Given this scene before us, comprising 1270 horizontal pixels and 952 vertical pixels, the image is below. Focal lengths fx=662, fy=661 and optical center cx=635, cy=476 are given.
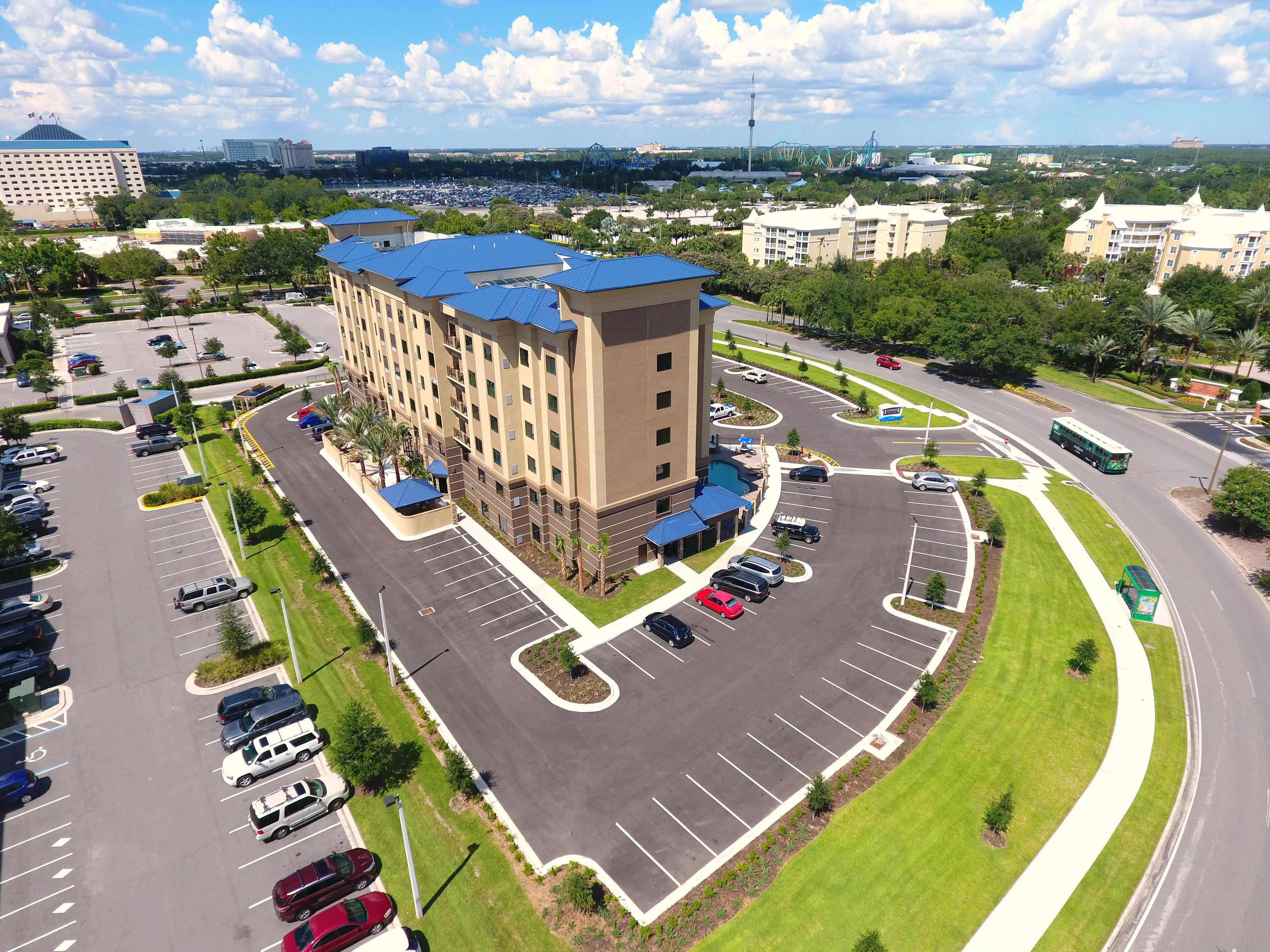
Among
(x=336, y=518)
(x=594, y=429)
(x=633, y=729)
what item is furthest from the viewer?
(x=336, y=518)

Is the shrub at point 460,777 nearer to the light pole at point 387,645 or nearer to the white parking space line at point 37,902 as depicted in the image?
the light pole at point 387,645

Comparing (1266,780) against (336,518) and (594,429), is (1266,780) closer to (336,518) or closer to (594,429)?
(594,429)

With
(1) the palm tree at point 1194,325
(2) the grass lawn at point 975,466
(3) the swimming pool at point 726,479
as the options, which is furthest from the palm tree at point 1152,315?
(3) the swimming pool at point 726,479

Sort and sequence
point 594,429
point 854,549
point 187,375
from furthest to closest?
1. point 187,375
2. point 854,549
3. point 594,429

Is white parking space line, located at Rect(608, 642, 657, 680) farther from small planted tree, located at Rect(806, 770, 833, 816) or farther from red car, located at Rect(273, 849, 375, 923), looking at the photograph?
red car, located at Rect(273, 849, 375, 923)

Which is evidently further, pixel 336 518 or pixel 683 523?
pixel 336 518

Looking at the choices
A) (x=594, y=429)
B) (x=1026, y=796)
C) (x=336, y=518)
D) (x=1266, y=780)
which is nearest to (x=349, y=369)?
(x=336, y=518)

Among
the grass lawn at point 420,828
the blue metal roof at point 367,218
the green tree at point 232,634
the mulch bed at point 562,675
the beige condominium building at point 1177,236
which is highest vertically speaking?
the blue metal roof at point 367,218
